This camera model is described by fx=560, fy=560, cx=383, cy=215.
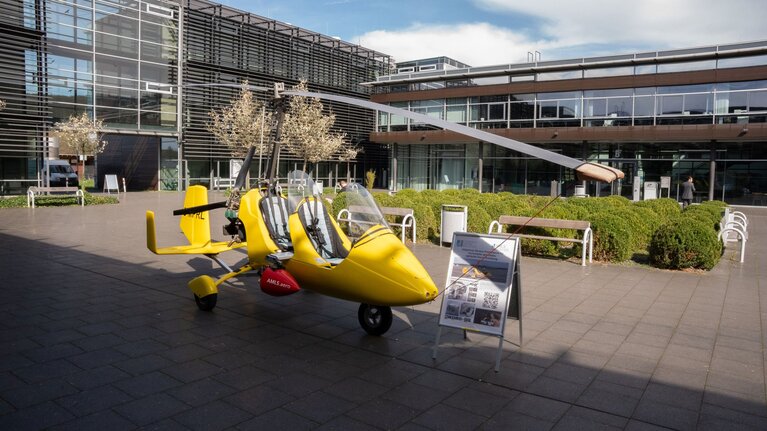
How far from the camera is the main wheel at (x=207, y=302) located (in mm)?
6617

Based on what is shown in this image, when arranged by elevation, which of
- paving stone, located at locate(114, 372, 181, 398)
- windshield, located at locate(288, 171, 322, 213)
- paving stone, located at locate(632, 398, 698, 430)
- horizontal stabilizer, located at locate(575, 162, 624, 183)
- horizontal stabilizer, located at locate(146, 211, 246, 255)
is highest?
horizontal stabilizer, located at locate(575, 162, 624, 183)

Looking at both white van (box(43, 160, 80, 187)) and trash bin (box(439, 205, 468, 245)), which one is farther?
white van (box(43, 160, 80, 187))

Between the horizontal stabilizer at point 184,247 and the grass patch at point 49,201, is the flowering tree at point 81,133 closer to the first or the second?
the grass patch at point 49,201

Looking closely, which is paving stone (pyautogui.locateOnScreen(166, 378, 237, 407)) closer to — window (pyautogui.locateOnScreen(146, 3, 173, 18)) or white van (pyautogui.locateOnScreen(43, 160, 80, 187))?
white van (pyautogui.locateOnScreen(43, 160, 80, 187))

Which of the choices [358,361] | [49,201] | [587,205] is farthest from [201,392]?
[49,201]

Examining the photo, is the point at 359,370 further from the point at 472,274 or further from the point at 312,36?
the point at 312,36

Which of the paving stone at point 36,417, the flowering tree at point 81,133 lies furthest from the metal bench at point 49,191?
the paving stone at point 36,417

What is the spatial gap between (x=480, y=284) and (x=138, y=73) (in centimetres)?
3124

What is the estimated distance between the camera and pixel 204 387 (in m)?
4.41

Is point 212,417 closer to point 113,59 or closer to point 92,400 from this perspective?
point 92,400

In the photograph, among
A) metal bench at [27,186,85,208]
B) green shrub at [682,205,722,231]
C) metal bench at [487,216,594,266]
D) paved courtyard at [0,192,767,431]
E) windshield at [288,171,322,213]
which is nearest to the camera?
paved courtyard at [0,192,767,431]

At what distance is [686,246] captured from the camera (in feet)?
31.7

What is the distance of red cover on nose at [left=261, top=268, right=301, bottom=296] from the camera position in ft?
18.9

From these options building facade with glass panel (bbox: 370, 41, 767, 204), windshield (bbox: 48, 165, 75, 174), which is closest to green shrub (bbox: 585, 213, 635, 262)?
building facade with glass panel (bbox: 370, 41, 767, 204)
